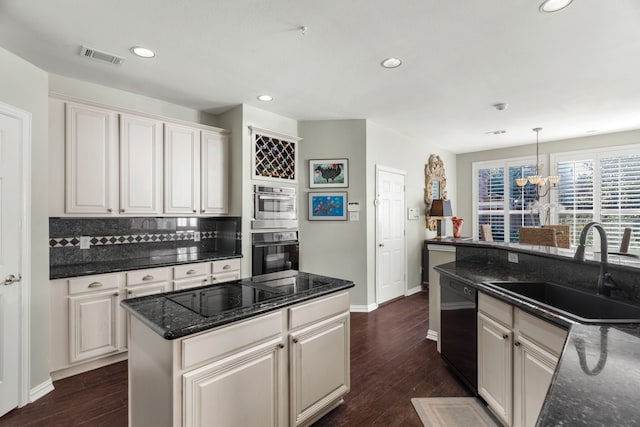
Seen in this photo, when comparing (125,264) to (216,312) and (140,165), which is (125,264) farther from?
(216,312)

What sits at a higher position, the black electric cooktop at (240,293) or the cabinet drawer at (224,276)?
the black electric cooktop at (240,293)

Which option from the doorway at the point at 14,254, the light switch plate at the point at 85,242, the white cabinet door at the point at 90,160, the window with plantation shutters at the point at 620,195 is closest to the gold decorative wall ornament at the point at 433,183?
the window with plantation shutters at the point at 620,195

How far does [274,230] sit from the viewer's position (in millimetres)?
4098

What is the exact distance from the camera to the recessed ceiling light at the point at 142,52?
2482 millimetres

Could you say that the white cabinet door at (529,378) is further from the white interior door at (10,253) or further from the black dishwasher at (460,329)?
the white interior door at (10,253)

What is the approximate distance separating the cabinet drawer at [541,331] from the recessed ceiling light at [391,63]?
7.06ft

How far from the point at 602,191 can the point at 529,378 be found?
210 inches

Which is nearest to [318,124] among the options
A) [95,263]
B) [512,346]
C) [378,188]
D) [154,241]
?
[378,188]

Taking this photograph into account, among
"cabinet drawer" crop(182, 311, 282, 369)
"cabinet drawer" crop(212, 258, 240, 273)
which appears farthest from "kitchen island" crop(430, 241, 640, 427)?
"cabinet drawer" crop(212, 258, 240, 273)

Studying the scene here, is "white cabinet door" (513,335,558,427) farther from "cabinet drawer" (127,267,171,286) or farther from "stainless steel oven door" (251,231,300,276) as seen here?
"cabinet drawer" (127,267,171,286)

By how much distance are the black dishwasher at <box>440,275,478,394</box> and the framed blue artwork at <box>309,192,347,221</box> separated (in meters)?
1.93

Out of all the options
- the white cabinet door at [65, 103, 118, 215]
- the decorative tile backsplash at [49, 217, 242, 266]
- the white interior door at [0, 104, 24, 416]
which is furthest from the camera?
the decorative tile backsplash at [49, 217, 242, 266]

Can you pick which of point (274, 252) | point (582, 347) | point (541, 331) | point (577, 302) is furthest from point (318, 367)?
point (274, 252)

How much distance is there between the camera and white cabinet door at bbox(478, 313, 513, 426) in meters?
1.84
